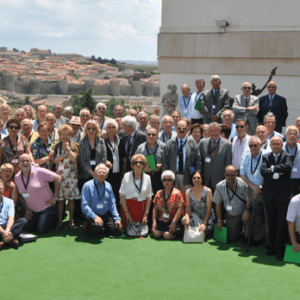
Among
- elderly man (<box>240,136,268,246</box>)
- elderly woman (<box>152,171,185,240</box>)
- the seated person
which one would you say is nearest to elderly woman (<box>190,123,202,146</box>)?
elderly woman (<box>152,171,185,240</box>)

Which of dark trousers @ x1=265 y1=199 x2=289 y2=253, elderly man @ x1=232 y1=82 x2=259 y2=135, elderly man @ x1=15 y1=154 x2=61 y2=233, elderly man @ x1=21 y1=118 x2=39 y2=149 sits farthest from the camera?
elderly man @ x1=232 y1=82 x2=259 y2=135

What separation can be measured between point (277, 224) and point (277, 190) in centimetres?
41

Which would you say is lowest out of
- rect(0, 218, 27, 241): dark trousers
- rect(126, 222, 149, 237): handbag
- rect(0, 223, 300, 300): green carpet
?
rect(0, 223, 300, 300): green carpet

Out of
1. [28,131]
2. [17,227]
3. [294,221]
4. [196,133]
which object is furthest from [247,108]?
[17,227]

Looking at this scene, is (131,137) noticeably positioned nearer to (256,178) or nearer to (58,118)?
(58,118)

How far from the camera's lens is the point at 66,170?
231 inches

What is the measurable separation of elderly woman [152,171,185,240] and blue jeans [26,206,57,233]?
1339 millimetres

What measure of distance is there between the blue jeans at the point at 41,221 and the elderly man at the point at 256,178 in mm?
2497

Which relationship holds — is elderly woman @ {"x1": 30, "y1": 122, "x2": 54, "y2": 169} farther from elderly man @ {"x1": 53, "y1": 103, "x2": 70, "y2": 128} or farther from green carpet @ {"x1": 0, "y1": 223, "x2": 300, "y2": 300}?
elderly man @ {"x1": 53, "y1": 103, "x2": 70, "y2": 128}

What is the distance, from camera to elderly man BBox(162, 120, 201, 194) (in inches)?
227

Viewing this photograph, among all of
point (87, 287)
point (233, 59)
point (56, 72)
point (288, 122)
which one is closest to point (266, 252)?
point (87, 287)

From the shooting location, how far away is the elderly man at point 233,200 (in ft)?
17.5

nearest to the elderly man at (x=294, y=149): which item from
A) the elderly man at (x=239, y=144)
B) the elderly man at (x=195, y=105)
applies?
the elderly man at (x=239, y=144)

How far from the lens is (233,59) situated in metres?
9.13
